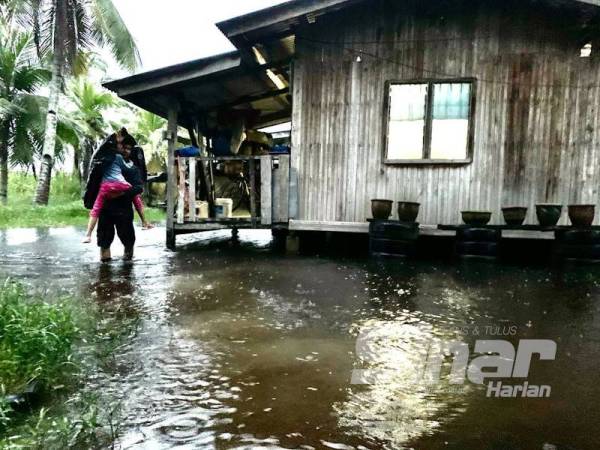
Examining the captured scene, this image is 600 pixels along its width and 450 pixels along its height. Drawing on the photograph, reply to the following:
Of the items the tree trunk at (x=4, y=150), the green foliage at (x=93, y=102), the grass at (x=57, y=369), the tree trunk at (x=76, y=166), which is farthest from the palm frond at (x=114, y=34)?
the grass at (x=57, y=369)

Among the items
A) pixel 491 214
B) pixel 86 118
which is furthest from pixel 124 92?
pixel 86 118

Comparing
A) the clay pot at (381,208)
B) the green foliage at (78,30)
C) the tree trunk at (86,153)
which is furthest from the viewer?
the tree trunk at (86,153)

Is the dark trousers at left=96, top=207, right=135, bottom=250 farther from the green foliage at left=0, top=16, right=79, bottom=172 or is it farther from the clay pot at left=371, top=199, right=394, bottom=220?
the green foliage at left=0, top=16, right=79, bottom=172

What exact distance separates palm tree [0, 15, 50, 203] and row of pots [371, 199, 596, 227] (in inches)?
613

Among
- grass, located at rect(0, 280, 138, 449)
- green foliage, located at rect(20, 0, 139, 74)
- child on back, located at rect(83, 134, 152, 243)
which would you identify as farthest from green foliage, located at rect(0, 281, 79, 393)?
green foliage, located at rect(20, 0, 139, 74)

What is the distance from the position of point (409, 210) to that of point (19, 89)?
1778 cm

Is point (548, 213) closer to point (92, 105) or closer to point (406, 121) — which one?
point (406, 121)

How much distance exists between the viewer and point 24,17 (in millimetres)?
17141

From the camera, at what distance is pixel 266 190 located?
7.98 metres

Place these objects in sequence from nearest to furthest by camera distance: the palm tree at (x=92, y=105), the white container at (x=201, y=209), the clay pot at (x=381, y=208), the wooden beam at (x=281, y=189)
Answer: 1. the clay pot at (x=381, y=208)
2. the wooden beam at (x=281, y=189)
3. the white container at (x=201, y=209)
4. the palm tree at (x=92, y=105)

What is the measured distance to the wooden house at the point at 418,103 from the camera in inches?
Result: 289

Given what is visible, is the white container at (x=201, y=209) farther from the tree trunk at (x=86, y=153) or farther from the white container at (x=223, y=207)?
the tree trunk at (x=86, y=153)

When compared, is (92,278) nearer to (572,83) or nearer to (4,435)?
(4,435)

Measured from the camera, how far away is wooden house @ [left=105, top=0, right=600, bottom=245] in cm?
734
